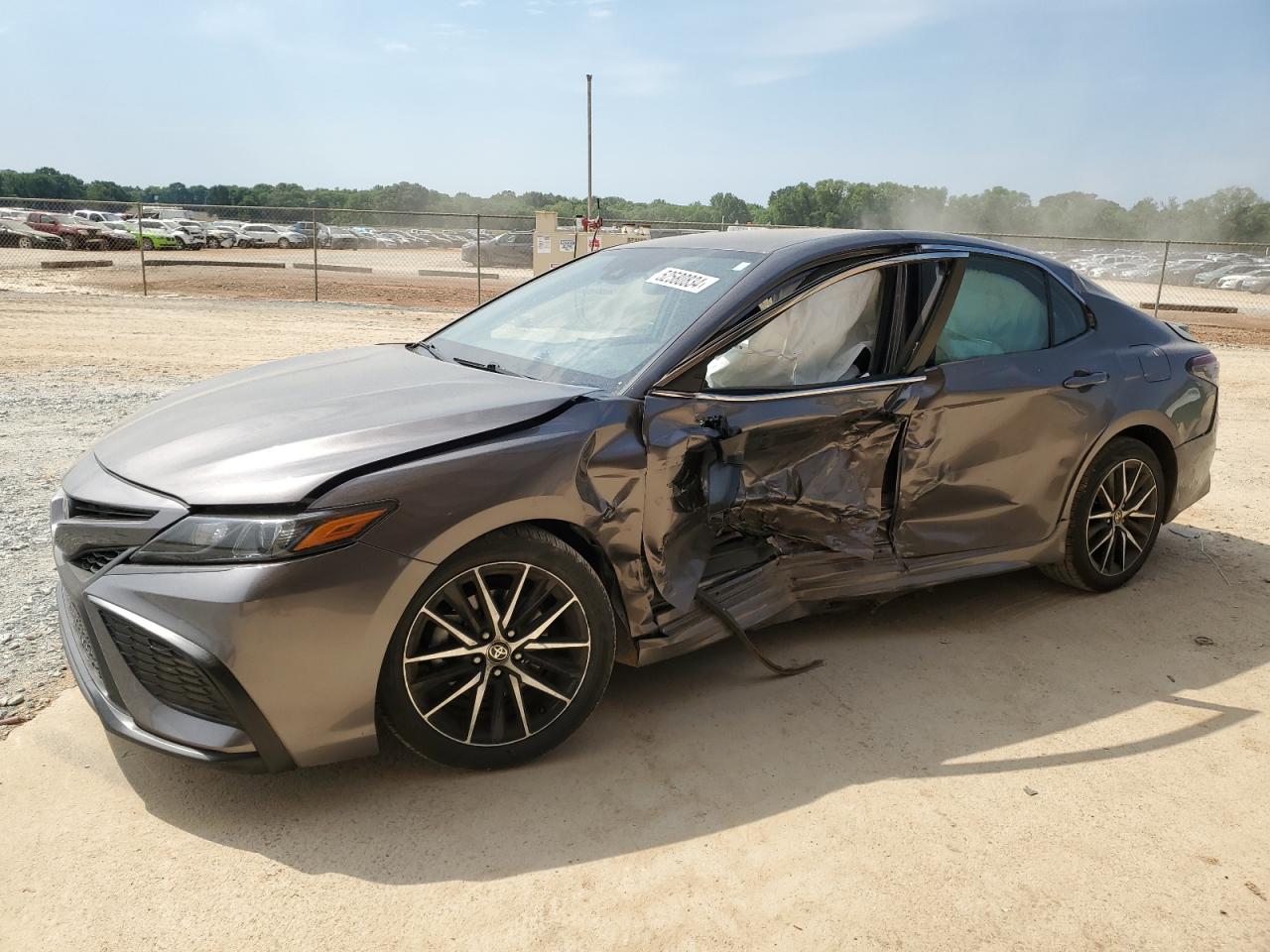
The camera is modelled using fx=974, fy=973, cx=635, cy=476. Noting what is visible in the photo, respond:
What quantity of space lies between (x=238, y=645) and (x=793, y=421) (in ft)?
6.66

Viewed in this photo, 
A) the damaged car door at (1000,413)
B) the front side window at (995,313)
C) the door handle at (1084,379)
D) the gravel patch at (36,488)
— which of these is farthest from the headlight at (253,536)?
the door handle at (1084,379)

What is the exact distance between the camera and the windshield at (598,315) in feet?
11.7

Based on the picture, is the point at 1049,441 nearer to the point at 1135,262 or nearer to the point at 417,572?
the point at 417,572

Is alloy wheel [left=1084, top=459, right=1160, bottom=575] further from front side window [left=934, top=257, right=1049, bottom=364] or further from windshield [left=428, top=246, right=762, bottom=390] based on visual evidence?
windshield [left=428, top=246, right=762, bottom=390]

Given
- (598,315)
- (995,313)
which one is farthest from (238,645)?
(995,313)

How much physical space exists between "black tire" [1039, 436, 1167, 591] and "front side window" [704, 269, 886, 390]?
55.5 inches

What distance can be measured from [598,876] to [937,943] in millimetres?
896

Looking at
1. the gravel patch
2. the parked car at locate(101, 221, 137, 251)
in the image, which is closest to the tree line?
the parked car at locate(101, 221, 137, 251)

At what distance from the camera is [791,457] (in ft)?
11.9

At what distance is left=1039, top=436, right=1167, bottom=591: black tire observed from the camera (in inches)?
179

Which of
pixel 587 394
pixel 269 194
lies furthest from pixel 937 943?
pixel 269 194

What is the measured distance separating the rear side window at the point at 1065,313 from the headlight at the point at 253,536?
→ 3.34 metres

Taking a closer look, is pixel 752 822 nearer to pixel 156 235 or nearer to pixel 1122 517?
pixel 1122 517

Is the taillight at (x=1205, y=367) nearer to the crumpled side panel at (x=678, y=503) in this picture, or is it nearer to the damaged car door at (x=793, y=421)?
the damaged car door at (x=793, y=421)
